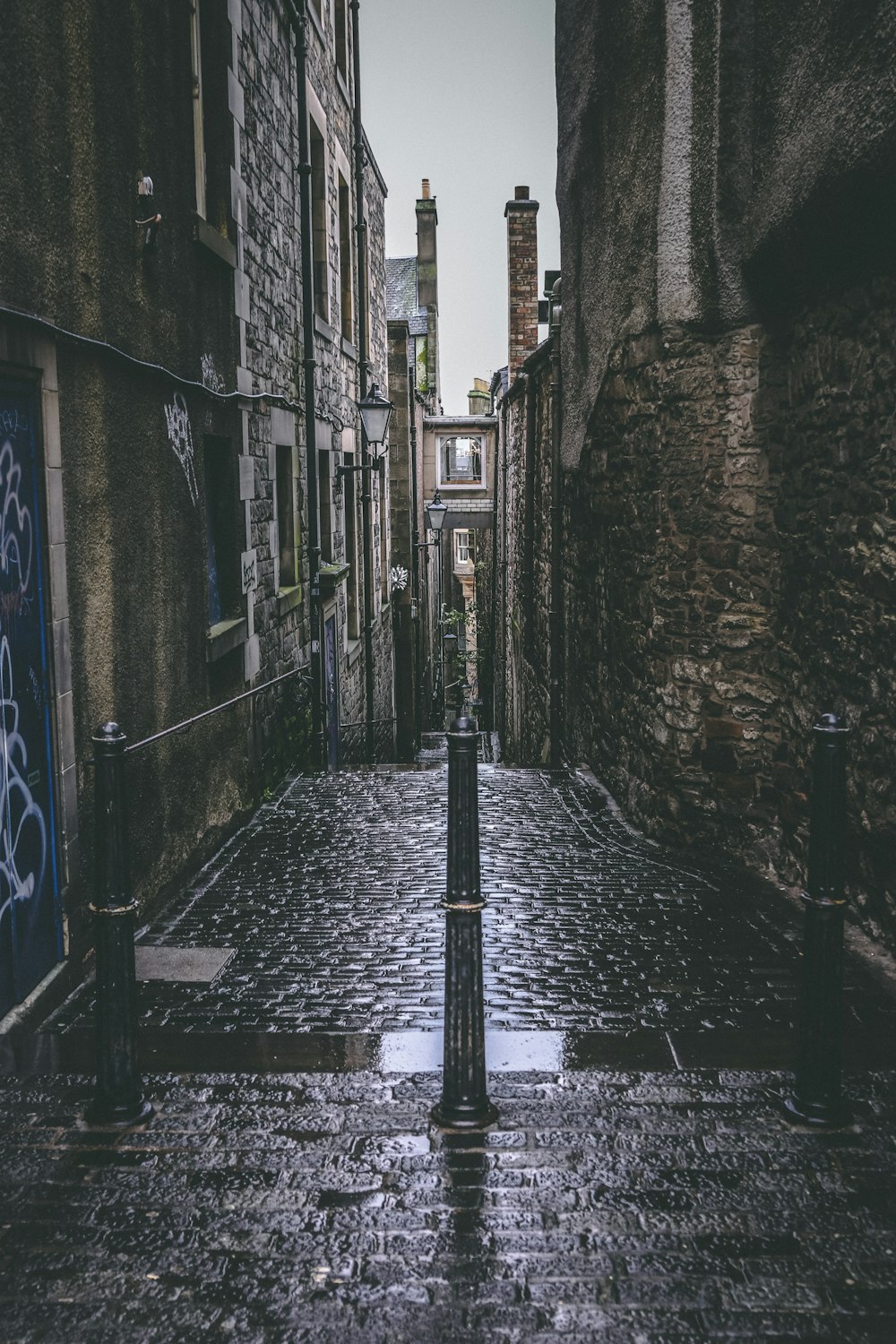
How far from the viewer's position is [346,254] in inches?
551

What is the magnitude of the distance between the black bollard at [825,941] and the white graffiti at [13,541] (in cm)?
259

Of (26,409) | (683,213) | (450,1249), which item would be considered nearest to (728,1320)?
(450,1249)

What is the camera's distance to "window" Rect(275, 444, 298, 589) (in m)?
9.47

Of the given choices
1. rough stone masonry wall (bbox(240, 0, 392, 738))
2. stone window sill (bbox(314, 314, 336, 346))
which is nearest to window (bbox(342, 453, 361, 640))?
rough stone masonry wall (bbox(240, 0, 392, 738))

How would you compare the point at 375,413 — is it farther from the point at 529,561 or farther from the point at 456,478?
the point at 456,478

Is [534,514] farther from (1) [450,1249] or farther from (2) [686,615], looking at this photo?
(1) [450,1249]

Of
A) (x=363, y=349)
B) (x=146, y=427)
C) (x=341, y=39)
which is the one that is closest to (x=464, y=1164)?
(x=146, y=427)

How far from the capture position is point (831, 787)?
291 cm

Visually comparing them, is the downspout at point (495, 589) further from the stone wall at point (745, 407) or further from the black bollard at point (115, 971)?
the black bollard at point (115, 971)

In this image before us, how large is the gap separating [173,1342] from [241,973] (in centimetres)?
211

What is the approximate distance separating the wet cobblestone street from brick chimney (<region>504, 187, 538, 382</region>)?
1833cm

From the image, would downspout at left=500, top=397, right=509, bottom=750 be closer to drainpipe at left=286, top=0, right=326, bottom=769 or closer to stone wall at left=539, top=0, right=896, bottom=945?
drainpipe at left=286, top=0, right=326, bottom=769

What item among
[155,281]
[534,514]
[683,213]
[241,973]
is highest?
[683,213]

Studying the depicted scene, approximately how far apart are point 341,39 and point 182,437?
992 cm
